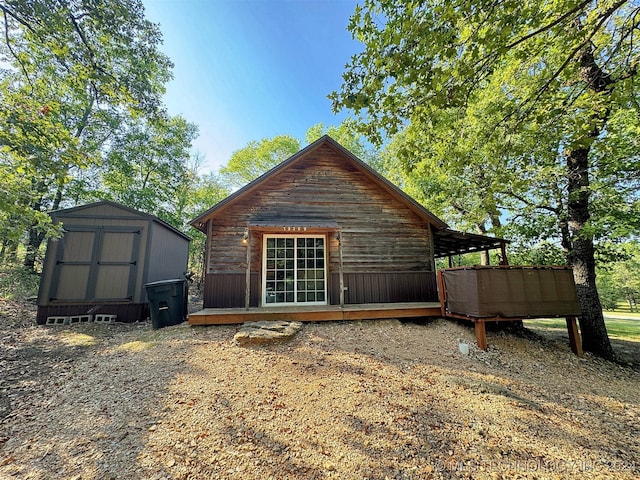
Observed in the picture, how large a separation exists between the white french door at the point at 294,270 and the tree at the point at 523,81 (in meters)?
3.92

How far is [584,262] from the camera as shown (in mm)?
6176

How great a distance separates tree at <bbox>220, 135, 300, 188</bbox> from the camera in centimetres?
2033

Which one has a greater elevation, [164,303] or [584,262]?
[584,262]

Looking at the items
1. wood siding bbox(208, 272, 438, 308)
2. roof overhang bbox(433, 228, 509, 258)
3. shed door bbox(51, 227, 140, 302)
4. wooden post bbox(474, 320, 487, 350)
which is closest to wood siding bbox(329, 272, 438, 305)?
wood siding bbox(208, 272, 438, 308)

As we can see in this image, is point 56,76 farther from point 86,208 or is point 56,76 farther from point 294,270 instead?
point 294,270

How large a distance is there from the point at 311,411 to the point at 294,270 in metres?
4.52

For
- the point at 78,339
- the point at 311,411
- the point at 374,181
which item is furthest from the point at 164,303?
the point at 374,181

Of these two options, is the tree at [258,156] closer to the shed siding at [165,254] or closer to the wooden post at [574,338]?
the shed siding at [165,254]

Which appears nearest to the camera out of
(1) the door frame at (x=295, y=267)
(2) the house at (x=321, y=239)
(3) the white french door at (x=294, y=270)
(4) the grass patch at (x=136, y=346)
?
(4) the grass patch at (x=136, y=346)

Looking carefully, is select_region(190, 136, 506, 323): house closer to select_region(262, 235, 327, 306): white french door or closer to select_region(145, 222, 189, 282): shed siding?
select_region(262, 235, 327, 306): white french door

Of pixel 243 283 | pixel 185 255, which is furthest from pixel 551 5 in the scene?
pixel 185 255

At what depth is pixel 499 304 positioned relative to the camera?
493cm

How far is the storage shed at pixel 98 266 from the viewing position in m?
6.66

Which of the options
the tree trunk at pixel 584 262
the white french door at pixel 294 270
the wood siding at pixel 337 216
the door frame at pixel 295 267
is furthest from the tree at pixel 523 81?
the white french door at pixel 294 270
